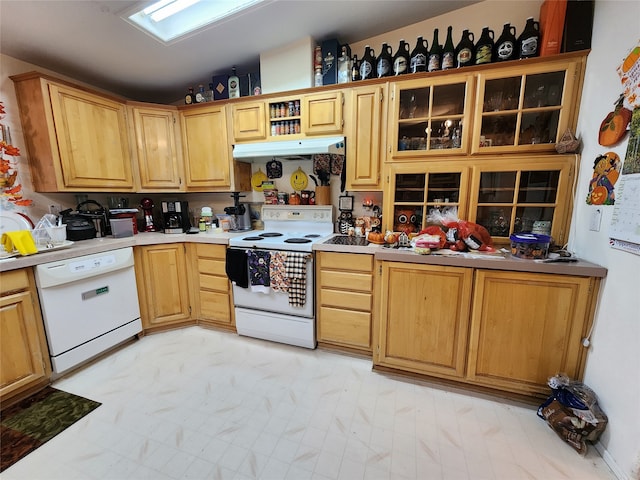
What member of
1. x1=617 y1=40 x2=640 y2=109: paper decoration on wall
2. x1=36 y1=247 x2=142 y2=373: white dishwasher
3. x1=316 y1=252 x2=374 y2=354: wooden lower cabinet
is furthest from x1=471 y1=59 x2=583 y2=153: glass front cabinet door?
x1=36 y1=247 x2=142 y2=373: white dishwasher

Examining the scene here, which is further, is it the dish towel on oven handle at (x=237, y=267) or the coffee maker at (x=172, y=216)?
the coffee maker at (x=172, y=216)

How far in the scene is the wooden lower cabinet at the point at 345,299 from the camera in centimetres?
195

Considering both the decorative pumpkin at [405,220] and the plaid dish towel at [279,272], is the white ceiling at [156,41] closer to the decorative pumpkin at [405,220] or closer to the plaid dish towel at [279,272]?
the decorative pumpkin at [405,220]

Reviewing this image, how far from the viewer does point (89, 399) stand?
1.69m

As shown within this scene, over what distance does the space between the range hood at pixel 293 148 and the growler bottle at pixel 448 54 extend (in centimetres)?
86

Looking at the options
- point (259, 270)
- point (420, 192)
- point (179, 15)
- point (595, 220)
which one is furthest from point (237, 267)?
point (595, 220)

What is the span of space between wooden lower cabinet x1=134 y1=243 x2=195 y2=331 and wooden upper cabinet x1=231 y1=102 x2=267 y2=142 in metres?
1.18

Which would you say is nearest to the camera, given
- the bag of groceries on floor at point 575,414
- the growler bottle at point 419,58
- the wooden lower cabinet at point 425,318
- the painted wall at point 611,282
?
the painted wall at point 611,282

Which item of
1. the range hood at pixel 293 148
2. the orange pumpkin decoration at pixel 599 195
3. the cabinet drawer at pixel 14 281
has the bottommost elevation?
the cabinet drawer at pixel 14 281

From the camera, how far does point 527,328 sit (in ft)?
5.09

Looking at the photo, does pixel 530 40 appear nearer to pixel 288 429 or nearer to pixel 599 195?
pixel 599 195

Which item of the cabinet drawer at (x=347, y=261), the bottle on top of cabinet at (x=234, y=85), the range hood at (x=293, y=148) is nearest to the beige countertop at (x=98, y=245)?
the range hood at (x=293, y=148)

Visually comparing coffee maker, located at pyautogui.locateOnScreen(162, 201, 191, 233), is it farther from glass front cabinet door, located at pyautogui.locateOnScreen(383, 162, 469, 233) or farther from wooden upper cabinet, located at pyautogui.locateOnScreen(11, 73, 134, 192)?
glass front cabinet door, located at pyautogui.locateOnScreen(383, 162, 469, 233)

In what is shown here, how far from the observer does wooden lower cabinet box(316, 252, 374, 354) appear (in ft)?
6.41
